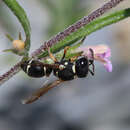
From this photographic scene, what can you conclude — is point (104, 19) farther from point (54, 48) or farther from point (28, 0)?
point (28, 0)

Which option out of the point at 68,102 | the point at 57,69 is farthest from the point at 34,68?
the point at 68,102

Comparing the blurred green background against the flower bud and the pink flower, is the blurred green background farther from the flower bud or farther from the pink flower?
the flower bud

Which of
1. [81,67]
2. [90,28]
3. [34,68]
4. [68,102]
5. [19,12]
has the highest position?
[19,12]

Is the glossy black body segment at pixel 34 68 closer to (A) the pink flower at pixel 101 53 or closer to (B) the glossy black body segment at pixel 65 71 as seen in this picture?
(B) the glossy black body segment at pixel 65 71

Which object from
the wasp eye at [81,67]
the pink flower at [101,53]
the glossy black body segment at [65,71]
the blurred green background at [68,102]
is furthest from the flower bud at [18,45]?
the blurred green background at [68,102]

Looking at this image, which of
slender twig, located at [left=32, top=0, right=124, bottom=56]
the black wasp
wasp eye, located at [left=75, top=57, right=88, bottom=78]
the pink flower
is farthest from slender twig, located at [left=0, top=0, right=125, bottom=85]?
the pink flower

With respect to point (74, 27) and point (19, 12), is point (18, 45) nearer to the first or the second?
point (19, 12)
